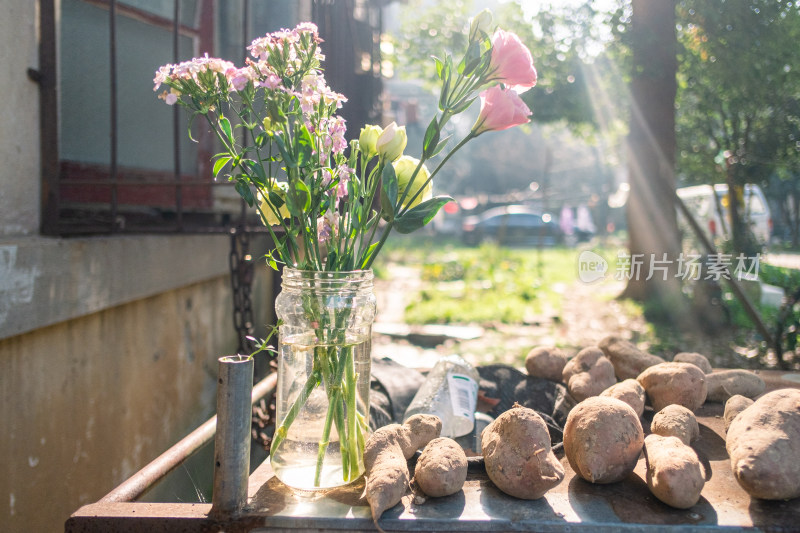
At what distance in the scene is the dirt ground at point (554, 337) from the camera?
5430mm

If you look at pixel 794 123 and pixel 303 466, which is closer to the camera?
pixel 303 466

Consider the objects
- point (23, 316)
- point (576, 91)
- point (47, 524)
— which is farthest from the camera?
point (576, 91)

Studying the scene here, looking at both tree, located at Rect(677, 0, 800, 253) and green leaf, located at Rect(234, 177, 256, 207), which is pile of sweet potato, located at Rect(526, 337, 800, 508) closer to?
green leaf, located at Rect(234, 177, 256, 207)

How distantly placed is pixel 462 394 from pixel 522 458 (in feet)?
1.94

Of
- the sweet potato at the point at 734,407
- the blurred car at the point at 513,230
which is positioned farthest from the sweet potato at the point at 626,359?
the blurred car at the point at 513,230

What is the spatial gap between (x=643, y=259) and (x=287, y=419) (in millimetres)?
6951

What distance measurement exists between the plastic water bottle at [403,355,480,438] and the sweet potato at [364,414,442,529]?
0.90ft

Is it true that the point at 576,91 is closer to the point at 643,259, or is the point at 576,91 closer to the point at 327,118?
the point at 643,259

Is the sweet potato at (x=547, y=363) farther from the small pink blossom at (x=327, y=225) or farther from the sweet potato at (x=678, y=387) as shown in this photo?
the small pink blossom at (x=327, y=225)

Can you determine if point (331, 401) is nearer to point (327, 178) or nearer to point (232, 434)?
point (232, 434)

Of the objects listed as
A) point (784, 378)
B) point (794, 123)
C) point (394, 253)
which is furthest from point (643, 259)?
point (394, 253)

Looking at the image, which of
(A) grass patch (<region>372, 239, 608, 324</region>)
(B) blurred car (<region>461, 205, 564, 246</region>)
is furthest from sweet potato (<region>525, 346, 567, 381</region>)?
(B) blurred car (<region>461, 205, 564, 246</region>)

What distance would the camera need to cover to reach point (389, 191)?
1168mm

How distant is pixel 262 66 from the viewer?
3.72 feet
